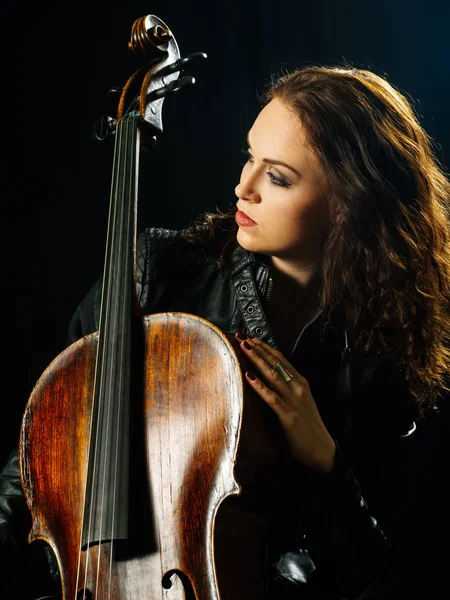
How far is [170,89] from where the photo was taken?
47.1 inches

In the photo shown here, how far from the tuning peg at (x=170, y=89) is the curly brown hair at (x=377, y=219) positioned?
0.69ft

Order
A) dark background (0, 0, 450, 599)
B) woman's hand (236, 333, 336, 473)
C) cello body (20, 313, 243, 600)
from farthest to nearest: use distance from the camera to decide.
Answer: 1. dark background (0, 0, 450, 599)
2. woman's hand (236, 333, 336, 473)
3. cello body (20, 313, 243, 600)

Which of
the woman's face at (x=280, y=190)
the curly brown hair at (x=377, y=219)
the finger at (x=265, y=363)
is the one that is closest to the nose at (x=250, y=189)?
the woman's face at (x=280, y=190)

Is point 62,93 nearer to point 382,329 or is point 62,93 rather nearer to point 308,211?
point 308,211

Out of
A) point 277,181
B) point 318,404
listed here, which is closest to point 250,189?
point 277,181

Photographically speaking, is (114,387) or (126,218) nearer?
(114,387)

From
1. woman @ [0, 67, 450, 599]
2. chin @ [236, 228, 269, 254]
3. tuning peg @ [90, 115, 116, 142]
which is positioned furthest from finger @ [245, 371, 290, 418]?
tuning peg @ [90, 115, 116, 142]

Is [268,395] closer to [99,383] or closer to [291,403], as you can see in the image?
[291,403]

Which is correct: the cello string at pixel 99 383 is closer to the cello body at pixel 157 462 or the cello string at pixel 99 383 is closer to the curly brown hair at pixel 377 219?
the cello body at pixel 157 462

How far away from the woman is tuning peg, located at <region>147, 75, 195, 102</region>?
0.56ft

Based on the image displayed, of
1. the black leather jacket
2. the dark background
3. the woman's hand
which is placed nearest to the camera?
the woman's hand

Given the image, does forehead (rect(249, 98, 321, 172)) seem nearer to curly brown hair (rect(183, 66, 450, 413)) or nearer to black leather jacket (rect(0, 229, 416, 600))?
curly brown hair (rect(183, 66, 450, 413))

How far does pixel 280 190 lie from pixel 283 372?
1.21ft

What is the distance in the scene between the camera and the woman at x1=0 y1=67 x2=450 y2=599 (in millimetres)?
1154
